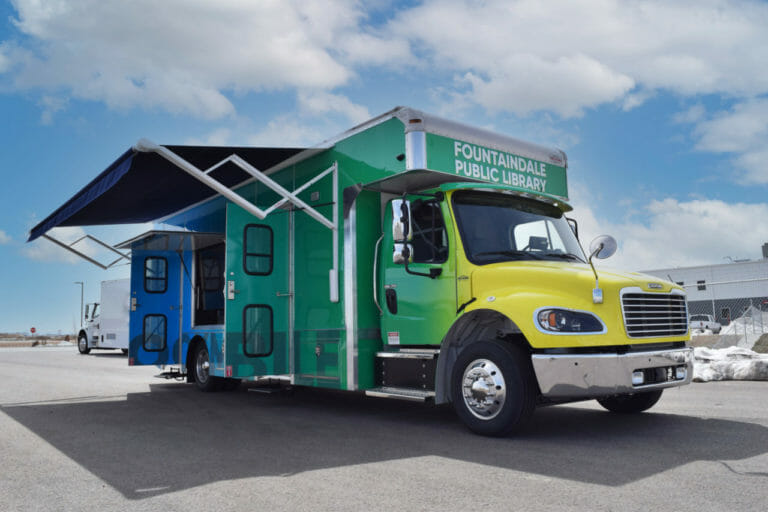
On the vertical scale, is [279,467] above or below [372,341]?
below

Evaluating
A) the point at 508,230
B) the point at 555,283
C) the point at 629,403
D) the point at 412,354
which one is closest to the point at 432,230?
the point at 508,230

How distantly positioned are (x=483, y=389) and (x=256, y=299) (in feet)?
12.3

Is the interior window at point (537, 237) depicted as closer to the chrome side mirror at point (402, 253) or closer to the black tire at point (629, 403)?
the chrome side mirror at point (402, 253)

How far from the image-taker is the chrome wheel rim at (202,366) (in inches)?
448

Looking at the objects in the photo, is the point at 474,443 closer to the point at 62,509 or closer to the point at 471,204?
the point at 471,204

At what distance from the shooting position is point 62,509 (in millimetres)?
4207

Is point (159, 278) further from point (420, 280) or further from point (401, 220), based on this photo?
point (401, 220)

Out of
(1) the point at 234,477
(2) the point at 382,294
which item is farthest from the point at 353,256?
(1) the point at 234,477

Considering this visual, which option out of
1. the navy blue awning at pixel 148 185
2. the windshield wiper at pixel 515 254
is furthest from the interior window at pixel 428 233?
the navy blue awning at pixel 148 185

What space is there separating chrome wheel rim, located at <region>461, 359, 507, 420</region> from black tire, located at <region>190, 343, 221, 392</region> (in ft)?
19.5

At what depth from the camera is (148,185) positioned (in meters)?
9.23

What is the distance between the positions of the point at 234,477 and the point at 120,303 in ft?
73.7

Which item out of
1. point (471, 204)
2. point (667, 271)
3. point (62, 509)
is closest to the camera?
point (62, 509)

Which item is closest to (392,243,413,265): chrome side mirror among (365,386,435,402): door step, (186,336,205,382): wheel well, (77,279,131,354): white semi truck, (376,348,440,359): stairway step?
(376,348,440,359): stairway step
